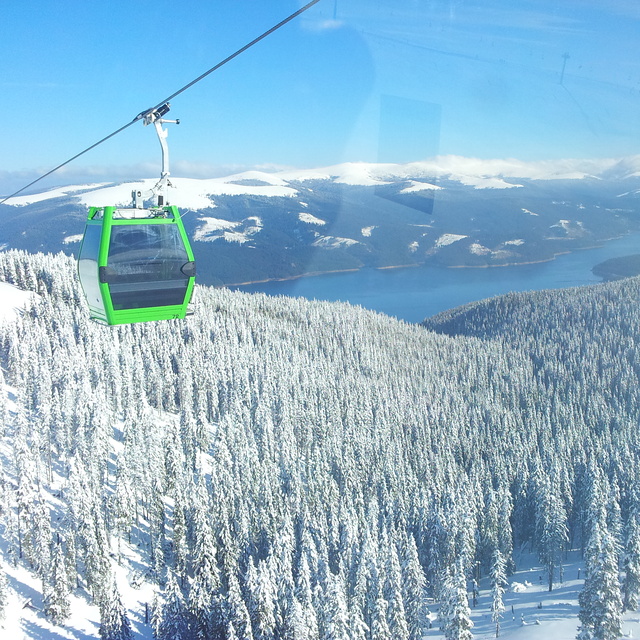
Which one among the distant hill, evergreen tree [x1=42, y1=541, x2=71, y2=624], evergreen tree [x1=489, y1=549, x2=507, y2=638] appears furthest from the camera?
the distant hill

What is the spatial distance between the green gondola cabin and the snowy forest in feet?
63.7

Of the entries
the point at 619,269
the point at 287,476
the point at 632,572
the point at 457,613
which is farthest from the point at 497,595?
the point at 619,269

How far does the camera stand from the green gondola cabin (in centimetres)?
934

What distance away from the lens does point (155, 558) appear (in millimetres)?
35938

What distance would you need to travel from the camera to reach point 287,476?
44406 mm

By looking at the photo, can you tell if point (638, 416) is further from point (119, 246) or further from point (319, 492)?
point (119, 246)

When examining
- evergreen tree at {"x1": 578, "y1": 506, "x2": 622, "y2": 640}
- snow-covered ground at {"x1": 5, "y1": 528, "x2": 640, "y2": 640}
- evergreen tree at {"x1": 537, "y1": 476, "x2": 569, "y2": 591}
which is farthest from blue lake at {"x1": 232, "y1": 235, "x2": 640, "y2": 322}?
evergreen tree at {"x1": 578, "y1": 506, "x2": 622, "y2": 640}

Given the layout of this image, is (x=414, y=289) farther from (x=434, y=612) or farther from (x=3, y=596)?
(x=3, y=596)

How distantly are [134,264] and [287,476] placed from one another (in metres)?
37.5

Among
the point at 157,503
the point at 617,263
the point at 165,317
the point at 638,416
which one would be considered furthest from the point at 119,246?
the point at 617,263

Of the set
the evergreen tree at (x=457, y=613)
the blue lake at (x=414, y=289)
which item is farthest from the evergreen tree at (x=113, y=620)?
the blue lake at (x=414, y=289)

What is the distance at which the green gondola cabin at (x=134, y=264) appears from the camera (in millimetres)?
9336

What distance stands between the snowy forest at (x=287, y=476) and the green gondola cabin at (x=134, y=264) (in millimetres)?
19416

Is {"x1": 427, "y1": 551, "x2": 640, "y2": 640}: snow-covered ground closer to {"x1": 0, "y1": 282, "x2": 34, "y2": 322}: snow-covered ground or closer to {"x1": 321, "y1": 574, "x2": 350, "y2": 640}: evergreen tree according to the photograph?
{"x1": 321, "y1": 574, "x2": 350, "y2": 640}: evergreen tree
